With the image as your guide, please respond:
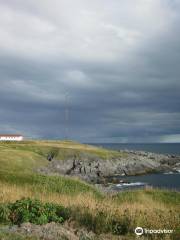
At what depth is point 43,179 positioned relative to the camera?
114 ft

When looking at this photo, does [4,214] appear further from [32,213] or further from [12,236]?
[12,236]

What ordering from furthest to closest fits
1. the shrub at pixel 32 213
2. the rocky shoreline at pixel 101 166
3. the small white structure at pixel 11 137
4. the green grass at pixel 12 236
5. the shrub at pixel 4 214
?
the small white structure at pixel 11 137, the rocky shoreline at pixel 101 166, the shrub at pixel 4 214, the shrub at pixel 32 213, the green grass at pixel 12 236

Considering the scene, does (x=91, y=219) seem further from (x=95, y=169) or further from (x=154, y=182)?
(x=95, y=169)

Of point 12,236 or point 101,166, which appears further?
point 101,166

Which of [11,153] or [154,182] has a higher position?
[11,153]

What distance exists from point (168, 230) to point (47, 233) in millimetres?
3779

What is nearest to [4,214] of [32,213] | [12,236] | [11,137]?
[32,213]

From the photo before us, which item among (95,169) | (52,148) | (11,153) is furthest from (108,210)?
(52,148)

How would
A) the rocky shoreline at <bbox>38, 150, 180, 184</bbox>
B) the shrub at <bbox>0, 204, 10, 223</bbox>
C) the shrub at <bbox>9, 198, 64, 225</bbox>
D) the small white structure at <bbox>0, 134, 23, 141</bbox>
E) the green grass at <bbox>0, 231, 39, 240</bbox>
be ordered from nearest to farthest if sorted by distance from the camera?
the green grass at <bbox>0, 231, 39, 240</bbox> → the shrub at <bbox>9, 198, 64, 225</bbox> → the shrub at <bbox>0, 204, 10, 223</bbox> → the rocky shoreline at <bbox>38, 150, 180, 184</bbox> → the small white structure at <bbox>0, 134, 23, 141</bbox>

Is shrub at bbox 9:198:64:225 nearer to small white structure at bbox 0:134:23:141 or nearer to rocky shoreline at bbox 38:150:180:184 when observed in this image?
rocky shoreline at bbox 38:150:180:184

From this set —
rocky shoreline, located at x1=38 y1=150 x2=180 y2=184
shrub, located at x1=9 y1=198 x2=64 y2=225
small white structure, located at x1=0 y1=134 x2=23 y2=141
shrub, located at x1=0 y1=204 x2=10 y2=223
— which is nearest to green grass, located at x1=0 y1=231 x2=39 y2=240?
shrub, located at x1=9 y1=198 x2=64 y2=225

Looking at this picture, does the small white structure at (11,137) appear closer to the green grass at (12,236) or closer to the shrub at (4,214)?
the shrub at (4,214)

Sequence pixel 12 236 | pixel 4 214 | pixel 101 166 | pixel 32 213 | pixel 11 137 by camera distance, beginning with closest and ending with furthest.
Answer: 1. pixel 12 236
2. pixel 32 213
3. pixel 4 214
4. pixel 101 166
5. pixel 11 137

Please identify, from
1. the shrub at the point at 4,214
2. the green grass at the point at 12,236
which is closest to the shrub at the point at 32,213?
the shrub at the point at 4,214
